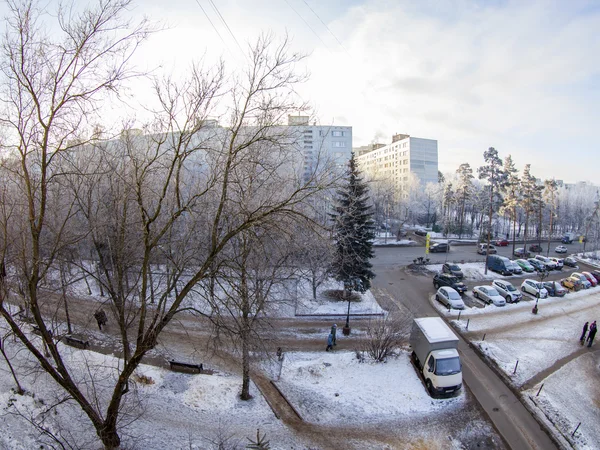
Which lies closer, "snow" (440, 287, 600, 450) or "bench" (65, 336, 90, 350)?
"snow" (440, 287, 600, 450)

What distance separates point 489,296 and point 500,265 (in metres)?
10.4

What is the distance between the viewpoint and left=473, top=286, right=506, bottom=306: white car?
2052cm

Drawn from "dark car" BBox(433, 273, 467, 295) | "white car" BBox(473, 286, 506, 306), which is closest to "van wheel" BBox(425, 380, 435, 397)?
"white car" BBox(473, 286, 506, 306)

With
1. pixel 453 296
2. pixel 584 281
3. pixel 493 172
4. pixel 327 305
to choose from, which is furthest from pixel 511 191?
pixel 327 305

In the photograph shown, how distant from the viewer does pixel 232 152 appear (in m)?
6.26

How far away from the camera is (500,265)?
29.3 m

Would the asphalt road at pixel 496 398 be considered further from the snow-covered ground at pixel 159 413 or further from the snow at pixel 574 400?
the snow-covered ground at pixel 159 413

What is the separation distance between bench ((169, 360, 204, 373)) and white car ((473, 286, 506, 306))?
18.8 metres

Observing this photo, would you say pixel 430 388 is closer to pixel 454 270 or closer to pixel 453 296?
pixel 453 296

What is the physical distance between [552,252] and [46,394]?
5625cm

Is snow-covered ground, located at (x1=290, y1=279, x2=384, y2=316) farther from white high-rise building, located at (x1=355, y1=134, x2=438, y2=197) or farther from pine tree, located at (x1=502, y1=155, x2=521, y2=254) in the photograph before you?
white high-rise building, located at (x1=355, y1=134, x2=438, y2=197)

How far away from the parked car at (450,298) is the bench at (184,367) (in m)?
15.6

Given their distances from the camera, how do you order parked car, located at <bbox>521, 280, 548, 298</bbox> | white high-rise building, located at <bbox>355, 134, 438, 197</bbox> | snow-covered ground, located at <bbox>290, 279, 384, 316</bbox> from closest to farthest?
1. snow-covered ground, located at <bbox>290, 279, 384, 316</bbox>
2. parked car, located at <bbox>521, 280, 548, 298</bbox>
3. white high-rise building, located at <bbox>355, 134, 438, 197</bbox>

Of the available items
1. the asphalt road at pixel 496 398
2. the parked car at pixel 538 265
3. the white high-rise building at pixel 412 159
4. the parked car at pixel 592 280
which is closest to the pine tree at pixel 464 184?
the parked car at pixel 538 265
